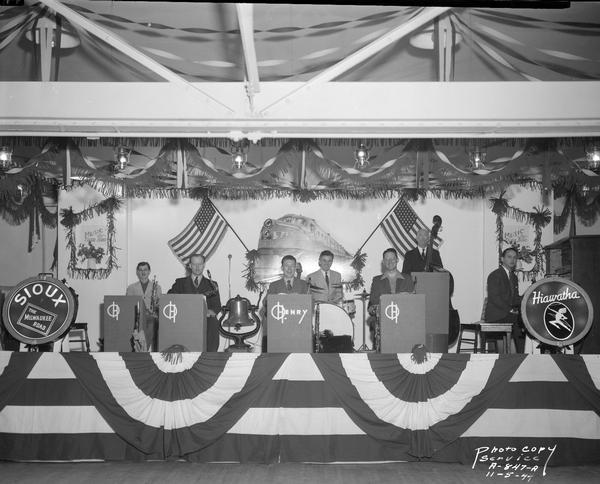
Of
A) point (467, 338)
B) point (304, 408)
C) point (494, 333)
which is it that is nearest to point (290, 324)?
point (304, 408)

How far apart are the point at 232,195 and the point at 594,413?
6526 mm

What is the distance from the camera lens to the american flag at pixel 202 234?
10.6 m

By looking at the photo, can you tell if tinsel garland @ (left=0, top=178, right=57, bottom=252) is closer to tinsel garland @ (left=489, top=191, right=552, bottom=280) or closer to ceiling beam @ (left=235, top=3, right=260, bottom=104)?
ceiling beam @ (left=235, top=3, right=260, bottom=104)

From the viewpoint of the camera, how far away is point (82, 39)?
242 inches

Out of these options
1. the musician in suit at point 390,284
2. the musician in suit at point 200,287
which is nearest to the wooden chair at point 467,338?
the musician in suit at point 390,284

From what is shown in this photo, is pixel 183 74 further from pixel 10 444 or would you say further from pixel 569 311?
pixel 569 311

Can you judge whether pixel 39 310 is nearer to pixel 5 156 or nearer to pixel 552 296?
pixel 5 156

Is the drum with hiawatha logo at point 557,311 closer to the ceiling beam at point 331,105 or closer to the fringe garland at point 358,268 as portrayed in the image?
the ceiling beam at point 331,105

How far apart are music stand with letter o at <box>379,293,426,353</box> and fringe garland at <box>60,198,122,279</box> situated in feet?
19.0

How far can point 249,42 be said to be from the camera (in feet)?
16.1

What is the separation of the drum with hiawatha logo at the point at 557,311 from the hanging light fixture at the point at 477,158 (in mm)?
1643

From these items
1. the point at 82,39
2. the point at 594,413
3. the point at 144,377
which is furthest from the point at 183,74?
the point at 594,413

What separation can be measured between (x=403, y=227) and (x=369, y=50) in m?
5.35

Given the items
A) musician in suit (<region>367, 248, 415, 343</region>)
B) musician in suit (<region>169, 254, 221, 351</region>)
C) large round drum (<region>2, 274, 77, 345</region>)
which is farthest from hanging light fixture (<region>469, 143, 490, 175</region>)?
large round drum (<region>2, 274, 77, 345</region>)
